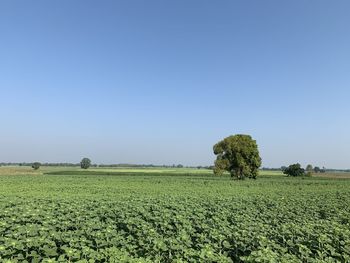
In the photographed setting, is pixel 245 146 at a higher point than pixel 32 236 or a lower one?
higher

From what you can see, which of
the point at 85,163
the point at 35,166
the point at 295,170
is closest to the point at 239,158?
the point at 295,170

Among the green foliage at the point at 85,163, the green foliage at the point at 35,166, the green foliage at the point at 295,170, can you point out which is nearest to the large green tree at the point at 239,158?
the green foliage at the point at 295,170

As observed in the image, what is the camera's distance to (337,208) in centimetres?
1695

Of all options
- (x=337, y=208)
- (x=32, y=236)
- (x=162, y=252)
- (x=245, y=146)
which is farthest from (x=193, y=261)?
(x=245, y=146)

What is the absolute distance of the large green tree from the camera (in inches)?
2421

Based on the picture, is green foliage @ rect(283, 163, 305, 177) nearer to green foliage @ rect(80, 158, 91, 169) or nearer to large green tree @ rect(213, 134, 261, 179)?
large green tree @ rect(213, 134, 261, 179)

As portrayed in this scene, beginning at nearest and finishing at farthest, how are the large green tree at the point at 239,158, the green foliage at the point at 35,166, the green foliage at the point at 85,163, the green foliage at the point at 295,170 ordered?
the large green tree at the point at 239,158 < the green foliage at the point at 295,170 < the green foliage at the point at 35,166 < the green foliage at the point at 85,163

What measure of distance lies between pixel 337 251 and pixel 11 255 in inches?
309

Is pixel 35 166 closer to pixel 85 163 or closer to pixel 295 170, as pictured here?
pixel 85 163

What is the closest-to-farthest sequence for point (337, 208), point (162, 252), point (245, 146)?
point (162, 252) < point (337, 208) < point (245, 146)

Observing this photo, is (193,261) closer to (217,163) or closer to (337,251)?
(337,251)

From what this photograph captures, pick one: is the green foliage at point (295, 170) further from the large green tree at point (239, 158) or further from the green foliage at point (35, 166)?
the green foliage at point (35, 166)

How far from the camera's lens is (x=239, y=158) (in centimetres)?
6116

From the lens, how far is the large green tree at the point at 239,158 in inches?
2421
